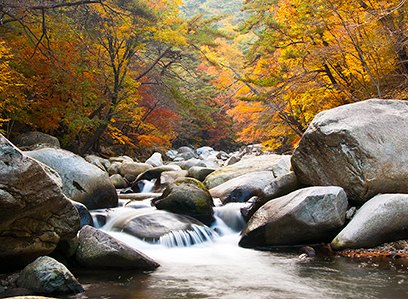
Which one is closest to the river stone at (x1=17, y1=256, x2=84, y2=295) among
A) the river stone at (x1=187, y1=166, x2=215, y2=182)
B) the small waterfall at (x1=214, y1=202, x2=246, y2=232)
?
the small waterfall at (x1=214, y1=202, x2=246, y2=232)

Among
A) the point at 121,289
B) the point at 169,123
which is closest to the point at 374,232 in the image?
the point at 121,289

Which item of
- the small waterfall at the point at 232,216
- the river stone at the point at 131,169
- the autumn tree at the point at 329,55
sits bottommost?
the small waterfall at the point at 232,216

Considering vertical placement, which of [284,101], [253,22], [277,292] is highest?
[253,22]

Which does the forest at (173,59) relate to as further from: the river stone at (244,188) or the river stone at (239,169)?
the river stone at (244,188)

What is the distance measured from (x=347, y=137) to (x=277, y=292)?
3410 millimetres

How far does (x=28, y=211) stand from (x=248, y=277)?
2.90m

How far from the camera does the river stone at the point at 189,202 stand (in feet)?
21.7

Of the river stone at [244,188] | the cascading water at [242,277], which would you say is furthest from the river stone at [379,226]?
the river stone at [244,188]

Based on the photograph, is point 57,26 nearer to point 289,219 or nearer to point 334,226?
point 289,219

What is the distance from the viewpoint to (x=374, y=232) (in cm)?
456

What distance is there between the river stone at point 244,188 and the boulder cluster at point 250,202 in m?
0.03

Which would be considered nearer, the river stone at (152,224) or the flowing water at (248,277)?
the flowing water at (248,277)

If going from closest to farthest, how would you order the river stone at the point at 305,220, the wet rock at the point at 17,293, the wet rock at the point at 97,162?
1. the wet rock at the point at 17,293
2. the river stone at the point at 305,220
3. the wet rock at the point at 97,162

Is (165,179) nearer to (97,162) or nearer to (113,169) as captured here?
(113,169)
